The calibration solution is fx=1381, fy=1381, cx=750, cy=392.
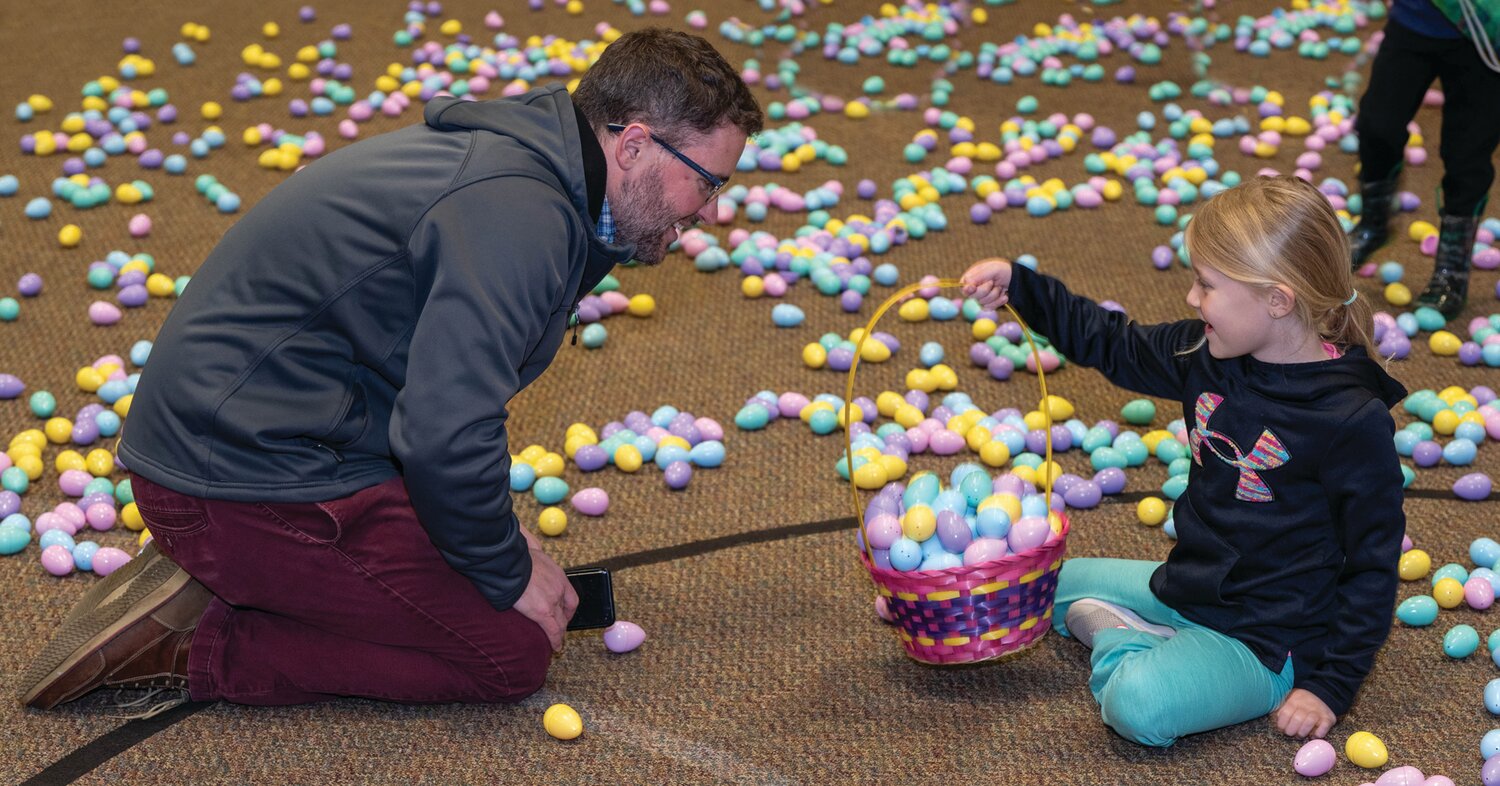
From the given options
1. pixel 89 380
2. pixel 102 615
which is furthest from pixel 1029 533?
pixel 89 380

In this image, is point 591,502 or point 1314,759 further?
point 591,502

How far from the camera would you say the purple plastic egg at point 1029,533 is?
5.27 feet

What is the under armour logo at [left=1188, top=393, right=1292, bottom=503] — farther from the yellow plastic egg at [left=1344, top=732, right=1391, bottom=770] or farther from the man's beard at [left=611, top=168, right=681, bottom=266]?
the man's beard at [left=611, top=168, right=681, bottom=266]

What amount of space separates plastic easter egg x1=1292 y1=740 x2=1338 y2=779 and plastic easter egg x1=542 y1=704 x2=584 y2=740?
84 cm

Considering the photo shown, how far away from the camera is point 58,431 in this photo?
2.24 m

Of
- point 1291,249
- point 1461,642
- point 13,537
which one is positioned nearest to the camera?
point 1291,249

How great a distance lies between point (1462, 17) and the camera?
233 centimetres

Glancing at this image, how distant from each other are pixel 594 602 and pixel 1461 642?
110 centimetres

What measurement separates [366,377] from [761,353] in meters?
1.04

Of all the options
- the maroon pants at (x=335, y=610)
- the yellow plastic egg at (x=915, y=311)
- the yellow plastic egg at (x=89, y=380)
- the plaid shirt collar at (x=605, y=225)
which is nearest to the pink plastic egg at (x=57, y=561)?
the maroon pants at (x=335, y=610)

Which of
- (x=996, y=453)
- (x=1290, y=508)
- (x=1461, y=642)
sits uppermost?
(x=1290, y=508)

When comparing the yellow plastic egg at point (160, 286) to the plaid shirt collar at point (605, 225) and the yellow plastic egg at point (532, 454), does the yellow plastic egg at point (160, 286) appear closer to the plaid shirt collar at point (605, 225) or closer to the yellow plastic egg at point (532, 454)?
the yellow plastic egg at point (532, 454)

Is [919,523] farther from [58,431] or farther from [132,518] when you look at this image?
[58,431]

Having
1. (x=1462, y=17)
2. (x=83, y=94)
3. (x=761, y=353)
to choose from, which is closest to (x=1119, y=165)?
(x=1462, y=17)
